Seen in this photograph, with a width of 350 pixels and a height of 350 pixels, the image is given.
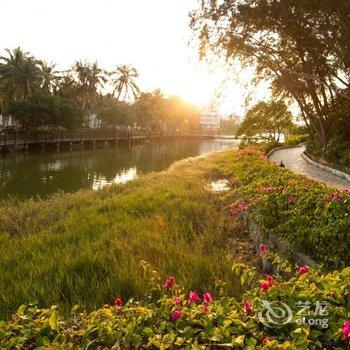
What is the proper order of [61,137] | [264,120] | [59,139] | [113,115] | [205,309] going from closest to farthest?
1. [205,309]
2. [264,120]
3. [59,139]
4. [61,137]
5. [113,115]

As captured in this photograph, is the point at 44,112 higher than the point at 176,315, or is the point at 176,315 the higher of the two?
the point at 44,112

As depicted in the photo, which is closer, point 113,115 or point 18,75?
point 18,75

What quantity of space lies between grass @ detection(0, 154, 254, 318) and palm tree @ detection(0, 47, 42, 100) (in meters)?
42.5

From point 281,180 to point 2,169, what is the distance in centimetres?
2584

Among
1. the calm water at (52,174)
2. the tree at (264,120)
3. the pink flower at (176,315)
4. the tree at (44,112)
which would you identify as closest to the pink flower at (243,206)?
the pink flower at (176,315)

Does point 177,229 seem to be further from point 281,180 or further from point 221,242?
point 281,180

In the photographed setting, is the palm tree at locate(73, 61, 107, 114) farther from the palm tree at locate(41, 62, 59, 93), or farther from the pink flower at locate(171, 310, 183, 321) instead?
the pink flower at locate(171, 310, 183, 321)

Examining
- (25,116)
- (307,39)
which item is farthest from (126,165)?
(307,39)

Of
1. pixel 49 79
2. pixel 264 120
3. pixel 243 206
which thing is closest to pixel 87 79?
pixel 49 79

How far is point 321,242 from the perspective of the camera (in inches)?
230

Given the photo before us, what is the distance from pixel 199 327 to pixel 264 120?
40.1 m

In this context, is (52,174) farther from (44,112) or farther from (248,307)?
(248,307)

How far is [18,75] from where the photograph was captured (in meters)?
51.2

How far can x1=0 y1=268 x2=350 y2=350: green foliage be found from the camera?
8.58 feet
